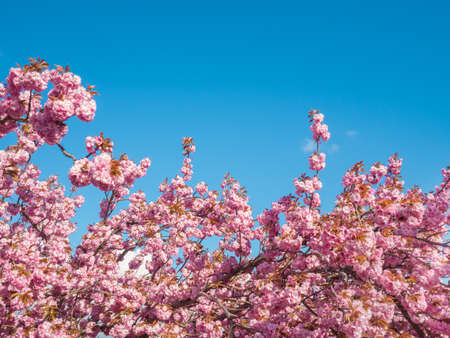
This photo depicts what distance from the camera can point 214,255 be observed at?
953 cm

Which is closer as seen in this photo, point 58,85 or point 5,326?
point 58,85

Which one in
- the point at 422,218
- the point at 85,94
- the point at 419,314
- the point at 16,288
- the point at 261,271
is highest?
the point at 85,94

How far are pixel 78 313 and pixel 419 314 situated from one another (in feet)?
33.0

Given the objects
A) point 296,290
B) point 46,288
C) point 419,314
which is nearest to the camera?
point 419,314

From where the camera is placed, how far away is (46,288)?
8.20 m

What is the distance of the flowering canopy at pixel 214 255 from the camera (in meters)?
5.20

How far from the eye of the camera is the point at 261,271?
7.54 meters

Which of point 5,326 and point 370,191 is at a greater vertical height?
point 370,191

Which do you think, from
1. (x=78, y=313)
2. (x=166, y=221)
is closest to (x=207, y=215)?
(x=166, y=221)

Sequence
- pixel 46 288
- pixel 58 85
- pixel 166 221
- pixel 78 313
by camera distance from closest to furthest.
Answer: pixel 58 85, pixel 46 288, pixel 78 313, pixel 166 221

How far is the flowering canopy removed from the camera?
17.1ft

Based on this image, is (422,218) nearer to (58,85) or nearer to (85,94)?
(85,94)

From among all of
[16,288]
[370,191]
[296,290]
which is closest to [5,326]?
[16,288]

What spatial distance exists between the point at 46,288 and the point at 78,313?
110 inches
